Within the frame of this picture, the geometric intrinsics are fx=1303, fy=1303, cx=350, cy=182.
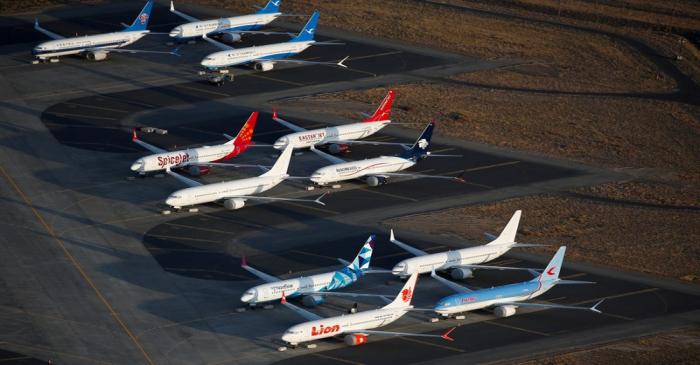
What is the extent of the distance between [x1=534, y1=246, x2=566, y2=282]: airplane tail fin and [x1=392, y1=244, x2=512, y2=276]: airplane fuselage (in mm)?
8238

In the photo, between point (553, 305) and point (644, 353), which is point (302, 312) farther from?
point (644, 353)

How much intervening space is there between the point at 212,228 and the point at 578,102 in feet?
237

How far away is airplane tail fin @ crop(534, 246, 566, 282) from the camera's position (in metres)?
133

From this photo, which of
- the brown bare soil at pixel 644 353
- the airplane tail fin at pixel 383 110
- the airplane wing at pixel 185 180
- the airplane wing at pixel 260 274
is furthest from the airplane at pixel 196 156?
the brown bare soil at pixel 644 353

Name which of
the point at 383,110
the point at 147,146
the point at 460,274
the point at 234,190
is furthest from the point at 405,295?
the point at 383,110

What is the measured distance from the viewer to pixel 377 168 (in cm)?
16212

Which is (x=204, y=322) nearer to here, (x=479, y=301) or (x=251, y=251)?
(x=251, y=251)

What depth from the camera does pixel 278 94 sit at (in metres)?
193

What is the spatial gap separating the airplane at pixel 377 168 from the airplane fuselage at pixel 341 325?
35.1m

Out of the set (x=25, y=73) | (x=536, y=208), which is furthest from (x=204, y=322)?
(x=25, y=73)

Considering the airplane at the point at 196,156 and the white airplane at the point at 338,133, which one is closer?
the airplane at the point at 196,156

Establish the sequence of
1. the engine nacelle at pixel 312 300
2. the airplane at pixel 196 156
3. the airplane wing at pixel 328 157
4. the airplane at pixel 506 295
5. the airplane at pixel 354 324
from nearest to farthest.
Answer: the airplane at pixel 354 324 → the airplane at pixel 506 295 → the engine nacelle at pixel 312 300 → the airplane at pixel 196 156 → the airplane wing at pixel 328 157

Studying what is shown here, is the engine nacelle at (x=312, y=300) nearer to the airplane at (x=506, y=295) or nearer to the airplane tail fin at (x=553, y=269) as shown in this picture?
the airplane at (x=506, y=295)

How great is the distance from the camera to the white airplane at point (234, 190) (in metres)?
151
